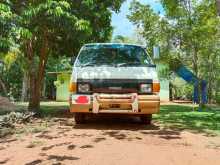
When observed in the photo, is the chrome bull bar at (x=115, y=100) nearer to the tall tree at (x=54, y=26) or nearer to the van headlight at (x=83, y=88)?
the van headlight at (x=83, y=88)

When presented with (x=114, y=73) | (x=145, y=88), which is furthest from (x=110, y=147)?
(x=114, y=73)

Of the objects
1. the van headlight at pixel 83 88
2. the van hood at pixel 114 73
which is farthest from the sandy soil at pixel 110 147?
the van hood at pixel 114 73

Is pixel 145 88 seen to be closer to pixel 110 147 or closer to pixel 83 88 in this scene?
pixel 83 88

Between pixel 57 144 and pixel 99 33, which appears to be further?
pixel 99 33

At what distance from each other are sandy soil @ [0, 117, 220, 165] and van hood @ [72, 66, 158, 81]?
1.19 metres

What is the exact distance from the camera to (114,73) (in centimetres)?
1063

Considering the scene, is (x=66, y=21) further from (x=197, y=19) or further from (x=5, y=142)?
(x=197, y=19)

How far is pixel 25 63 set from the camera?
15508 mm

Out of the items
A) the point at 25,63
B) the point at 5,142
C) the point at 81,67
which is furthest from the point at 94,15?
the point at 5,142

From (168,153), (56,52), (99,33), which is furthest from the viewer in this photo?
(56,52)

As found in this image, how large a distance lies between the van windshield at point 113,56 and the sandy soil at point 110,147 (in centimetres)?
159

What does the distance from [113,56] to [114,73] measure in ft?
4.10

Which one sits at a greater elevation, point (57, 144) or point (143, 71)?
point (143, 71)

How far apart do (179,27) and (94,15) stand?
567 cm
